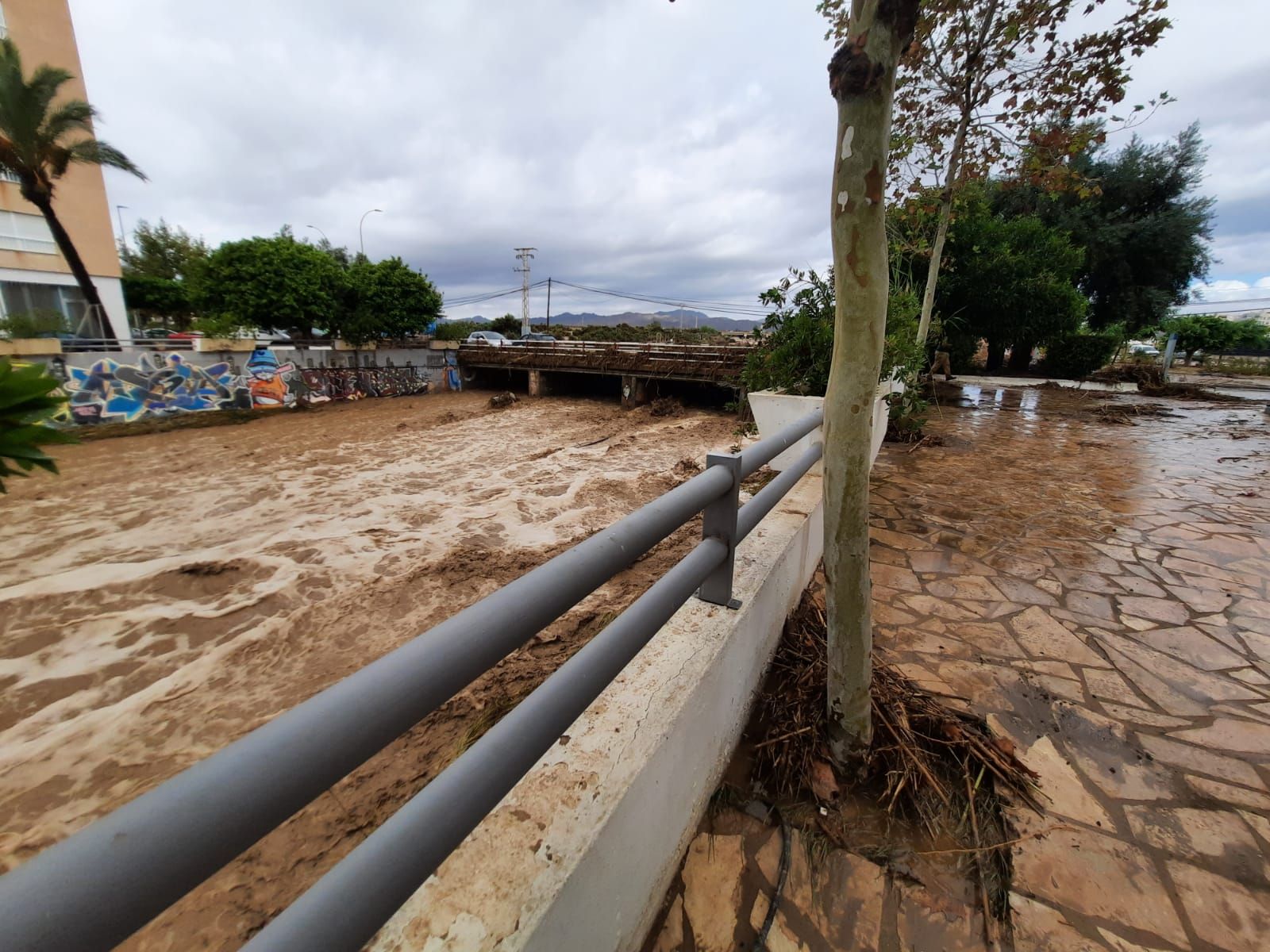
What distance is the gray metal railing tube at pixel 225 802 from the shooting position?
0.41 meters

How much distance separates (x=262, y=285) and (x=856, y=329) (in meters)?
20.5

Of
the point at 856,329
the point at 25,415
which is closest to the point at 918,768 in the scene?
the point at 856,329

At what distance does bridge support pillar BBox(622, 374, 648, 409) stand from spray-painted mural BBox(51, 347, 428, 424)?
30.1 feet

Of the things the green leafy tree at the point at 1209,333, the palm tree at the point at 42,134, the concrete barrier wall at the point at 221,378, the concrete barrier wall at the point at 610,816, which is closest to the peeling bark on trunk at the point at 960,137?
the concrete barrier wall at the point at 610,816

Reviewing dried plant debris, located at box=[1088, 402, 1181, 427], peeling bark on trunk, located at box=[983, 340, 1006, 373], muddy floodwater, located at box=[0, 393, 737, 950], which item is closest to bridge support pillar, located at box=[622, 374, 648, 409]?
muddy floodwater, located at box=[0, 393, 737, 950]

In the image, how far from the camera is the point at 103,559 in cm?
565

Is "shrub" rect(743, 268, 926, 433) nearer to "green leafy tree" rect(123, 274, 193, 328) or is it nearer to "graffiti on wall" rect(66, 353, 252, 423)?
"graffiti on wall" rect(66, 353, 252, 423)

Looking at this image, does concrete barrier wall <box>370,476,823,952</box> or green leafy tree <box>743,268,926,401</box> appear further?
green leafy tree <box>743,268,926,401</box>

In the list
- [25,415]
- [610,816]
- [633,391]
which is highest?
[25,415]

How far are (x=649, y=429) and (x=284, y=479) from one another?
6.74 meters

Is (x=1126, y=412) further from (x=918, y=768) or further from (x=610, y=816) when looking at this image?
(x=610, y=816)

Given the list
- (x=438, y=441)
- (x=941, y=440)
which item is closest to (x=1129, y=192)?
(x=941, y=440)

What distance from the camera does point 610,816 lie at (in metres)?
1.16

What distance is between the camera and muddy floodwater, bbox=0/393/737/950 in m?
2.35
